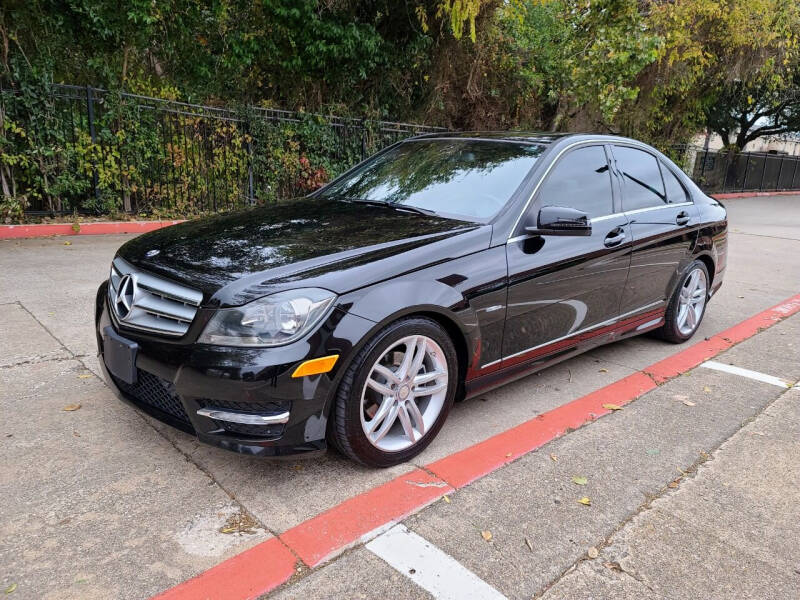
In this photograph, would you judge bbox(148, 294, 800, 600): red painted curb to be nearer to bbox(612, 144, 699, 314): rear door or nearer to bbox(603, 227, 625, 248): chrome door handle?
bbox(612, 144, 699, 314): rear door

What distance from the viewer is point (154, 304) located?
8.79 feet

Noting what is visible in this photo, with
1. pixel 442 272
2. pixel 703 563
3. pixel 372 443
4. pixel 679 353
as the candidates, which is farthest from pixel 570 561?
pixel 679 353

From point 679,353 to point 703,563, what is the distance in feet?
9.01

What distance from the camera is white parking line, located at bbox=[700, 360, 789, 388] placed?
4318mm

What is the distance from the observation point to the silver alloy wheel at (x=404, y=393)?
109 inches

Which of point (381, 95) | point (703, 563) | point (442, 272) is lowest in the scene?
point (703, 563)

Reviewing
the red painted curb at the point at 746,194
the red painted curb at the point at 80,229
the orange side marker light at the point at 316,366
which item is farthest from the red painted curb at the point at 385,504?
the red painted curb at the point at 746,194

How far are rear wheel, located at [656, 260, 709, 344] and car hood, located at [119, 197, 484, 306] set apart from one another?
2.37 meters

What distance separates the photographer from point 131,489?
104 inches

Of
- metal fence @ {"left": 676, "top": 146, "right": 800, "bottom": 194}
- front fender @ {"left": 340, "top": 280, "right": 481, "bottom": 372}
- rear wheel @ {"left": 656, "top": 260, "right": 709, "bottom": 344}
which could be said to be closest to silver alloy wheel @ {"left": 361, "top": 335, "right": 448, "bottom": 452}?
front fender @ {"left": 340, "top": 280, "right": 481, "bottom": 372}

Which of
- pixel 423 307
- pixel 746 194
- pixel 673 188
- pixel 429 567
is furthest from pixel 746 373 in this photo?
pixel 746 194

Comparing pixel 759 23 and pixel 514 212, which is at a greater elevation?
pixel 759 23

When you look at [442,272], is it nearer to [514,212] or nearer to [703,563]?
[514,212]

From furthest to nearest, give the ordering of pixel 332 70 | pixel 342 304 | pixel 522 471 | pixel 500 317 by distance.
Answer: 1. pixel 332 70
2. pixel 500 317
3. pixel 522 471
4. pixel 342 304
